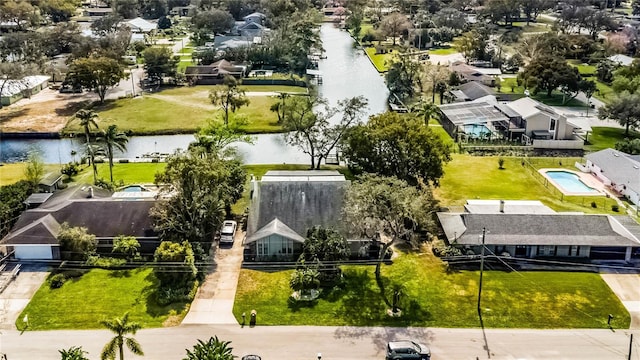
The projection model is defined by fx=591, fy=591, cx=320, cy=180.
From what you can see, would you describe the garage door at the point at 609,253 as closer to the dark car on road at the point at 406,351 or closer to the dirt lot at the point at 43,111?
the dark car on road at the point at 406,351

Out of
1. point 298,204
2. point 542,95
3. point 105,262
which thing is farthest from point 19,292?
point 542,95

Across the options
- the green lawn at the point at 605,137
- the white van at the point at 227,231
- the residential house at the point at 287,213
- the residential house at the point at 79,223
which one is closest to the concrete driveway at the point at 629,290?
the residential house at the point at 287,213

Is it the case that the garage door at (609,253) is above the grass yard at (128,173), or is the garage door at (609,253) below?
below

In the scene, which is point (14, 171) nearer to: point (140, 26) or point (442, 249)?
point (442, 249)

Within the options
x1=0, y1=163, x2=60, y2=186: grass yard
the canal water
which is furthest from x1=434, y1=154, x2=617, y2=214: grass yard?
x1=0, y1=163, x2=60, y2=186: grass yard

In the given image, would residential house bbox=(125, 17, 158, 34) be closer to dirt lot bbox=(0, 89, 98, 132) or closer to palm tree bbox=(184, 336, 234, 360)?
dirt lot bbox=(0, 89, 98, 132)

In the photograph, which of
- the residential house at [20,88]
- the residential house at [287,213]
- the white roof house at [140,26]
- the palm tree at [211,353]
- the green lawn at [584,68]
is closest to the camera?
the palm tree at [211,353]

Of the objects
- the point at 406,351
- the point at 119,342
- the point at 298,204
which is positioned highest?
the point at 298,204
